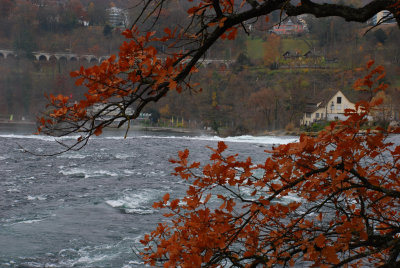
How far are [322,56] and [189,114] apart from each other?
27.0 metres

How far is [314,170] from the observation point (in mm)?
1979

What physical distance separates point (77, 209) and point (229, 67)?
207 ft

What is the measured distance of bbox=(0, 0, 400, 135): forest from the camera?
52.8m

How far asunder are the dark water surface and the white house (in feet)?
98.7

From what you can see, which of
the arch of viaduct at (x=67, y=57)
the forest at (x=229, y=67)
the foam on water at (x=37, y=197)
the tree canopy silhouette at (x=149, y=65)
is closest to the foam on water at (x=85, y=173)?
the foam on water at (x=37, y=197)

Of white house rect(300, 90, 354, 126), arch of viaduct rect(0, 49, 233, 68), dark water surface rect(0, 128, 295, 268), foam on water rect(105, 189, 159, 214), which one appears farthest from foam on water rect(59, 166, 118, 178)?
arch of viaduct rect(0, 49, 233, 68)

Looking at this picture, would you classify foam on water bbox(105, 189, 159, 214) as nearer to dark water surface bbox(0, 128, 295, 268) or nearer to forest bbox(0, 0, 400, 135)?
dark water surface bbox(0, 128, 295, 268)

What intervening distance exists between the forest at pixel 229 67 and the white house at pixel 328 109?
6.52ft

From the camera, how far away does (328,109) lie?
44.2 m

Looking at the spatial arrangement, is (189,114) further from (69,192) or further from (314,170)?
(314,170)

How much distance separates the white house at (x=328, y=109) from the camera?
4341 cm

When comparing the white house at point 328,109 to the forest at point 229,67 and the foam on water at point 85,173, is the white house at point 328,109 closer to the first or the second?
the forest at point 229,67

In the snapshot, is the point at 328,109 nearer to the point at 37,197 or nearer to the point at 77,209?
the point at 37,197

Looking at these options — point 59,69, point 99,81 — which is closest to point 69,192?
point 99,81
